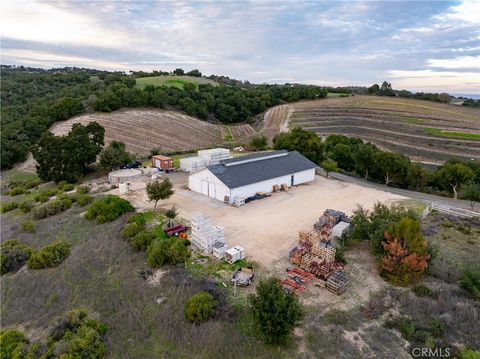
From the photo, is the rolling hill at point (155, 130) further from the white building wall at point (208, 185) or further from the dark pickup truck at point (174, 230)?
the dark pickup truck at point (174, 230)

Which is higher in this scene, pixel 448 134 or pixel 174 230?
pixel 448 134

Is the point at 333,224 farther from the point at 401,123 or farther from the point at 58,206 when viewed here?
the point at 401,123

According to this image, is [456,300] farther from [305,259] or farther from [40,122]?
[40,122]

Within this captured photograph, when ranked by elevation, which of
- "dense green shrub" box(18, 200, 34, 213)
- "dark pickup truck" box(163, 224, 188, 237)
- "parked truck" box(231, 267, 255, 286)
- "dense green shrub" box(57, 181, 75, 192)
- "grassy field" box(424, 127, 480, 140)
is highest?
"grassy field" box(424, 127, 480, 140)

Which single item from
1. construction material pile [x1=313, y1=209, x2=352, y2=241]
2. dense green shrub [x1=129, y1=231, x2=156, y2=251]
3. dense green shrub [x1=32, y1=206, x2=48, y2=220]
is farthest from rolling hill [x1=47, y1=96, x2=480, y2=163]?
construction material pile [x1=313, y1=209, x2=352, y2=241]

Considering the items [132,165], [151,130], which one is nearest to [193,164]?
[132,165]

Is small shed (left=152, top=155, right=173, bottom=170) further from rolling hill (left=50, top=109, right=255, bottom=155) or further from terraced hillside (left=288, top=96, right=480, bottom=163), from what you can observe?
terraced hillside (left=288, top=96, right=480, bottom=163)

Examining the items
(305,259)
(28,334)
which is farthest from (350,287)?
(28,334)
